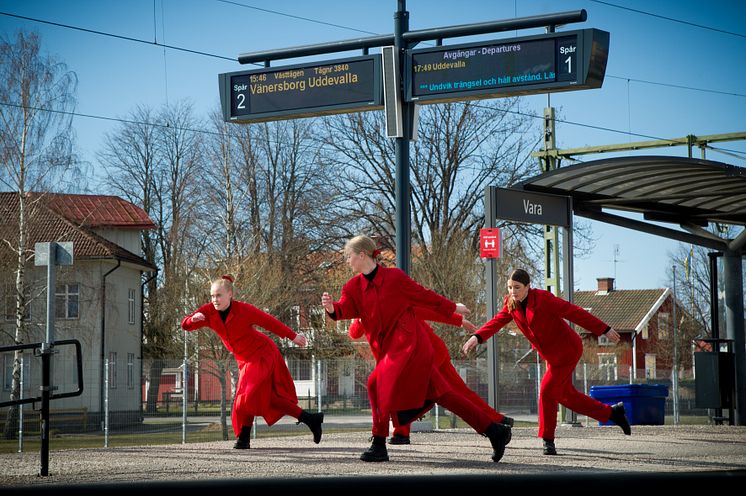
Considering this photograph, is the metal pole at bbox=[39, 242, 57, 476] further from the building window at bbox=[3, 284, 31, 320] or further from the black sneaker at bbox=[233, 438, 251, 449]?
the building window at bbox=[3, 284, 31, 320]

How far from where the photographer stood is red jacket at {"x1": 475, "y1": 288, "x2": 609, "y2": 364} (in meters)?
10.3

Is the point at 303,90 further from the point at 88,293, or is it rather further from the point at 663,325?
the point at 663,325

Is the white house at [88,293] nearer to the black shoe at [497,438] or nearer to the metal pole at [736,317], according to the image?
the metal pole at [736,317]

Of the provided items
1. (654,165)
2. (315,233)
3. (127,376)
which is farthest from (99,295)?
(654,165)

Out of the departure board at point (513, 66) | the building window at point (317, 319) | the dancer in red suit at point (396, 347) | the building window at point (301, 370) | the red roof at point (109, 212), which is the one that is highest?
the red roof at point (109, 212)

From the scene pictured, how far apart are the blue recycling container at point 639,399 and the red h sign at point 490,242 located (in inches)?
190

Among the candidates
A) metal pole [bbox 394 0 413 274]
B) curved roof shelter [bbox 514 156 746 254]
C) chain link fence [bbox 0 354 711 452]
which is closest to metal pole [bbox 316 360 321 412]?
chain link fence [bbox 0 354 711 452]

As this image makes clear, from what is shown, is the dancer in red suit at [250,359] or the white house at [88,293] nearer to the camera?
the dancer in red suit at [250,359]

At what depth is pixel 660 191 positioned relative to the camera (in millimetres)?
15742

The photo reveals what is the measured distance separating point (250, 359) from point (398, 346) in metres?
2.62

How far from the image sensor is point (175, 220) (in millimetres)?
51625

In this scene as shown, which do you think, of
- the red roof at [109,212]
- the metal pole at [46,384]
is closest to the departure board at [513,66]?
the metal pole at [46,384]

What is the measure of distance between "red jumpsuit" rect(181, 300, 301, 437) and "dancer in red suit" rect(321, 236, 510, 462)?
6.26ft

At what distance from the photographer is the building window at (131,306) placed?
4778 centimetres
